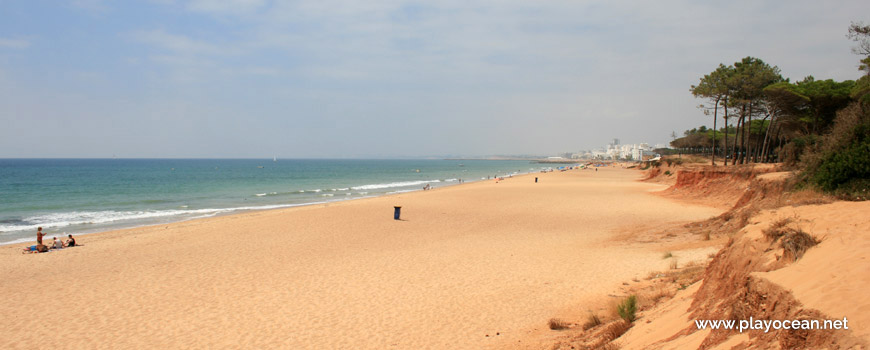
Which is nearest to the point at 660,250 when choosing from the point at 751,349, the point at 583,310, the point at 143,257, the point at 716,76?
the point at 583,310

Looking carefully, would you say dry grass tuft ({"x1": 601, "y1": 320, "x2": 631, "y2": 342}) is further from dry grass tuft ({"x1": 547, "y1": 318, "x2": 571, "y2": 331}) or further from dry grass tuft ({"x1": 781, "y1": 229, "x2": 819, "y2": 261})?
dry grass tuft ({"x1": 781, "y1": 229, "x2": 819, "y2": 261})

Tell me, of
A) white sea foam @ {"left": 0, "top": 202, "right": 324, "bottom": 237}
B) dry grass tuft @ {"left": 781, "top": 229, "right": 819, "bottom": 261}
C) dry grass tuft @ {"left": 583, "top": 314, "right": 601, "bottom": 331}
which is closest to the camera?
dry grass tuft @ {"left": 781, "top": 229, "right": 819, "bottom": 261}

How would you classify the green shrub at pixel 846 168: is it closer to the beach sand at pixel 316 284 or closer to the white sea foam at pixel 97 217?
the beach sand at pixel 316 284

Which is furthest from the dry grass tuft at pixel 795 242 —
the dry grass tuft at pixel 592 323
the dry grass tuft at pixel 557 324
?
the dry grass tuft at pixel 557 324

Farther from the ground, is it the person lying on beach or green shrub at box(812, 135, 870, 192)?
green shrub at box(812, 135, 870, 192)

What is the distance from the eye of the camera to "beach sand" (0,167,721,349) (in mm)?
7859

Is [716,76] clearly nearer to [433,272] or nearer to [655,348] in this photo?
[433,272]

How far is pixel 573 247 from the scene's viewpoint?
559 inches

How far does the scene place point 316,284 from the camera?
10789mm

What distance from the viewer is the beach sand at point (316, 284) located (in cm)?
786

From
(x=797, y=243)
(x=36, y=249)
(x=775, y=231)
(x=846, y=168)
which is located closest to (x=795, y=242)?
(x=797, y=243)

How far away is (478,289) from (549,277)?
192cm

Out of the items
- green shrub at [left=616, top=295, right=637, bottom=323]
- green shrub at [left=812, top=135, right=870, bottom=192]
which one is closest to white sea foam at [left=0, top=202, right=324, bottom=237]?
green shrub at [left=616, top=295, right=637, bottom=323]

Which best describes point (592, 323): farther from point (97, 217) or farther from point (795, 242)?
point (97, 217)
